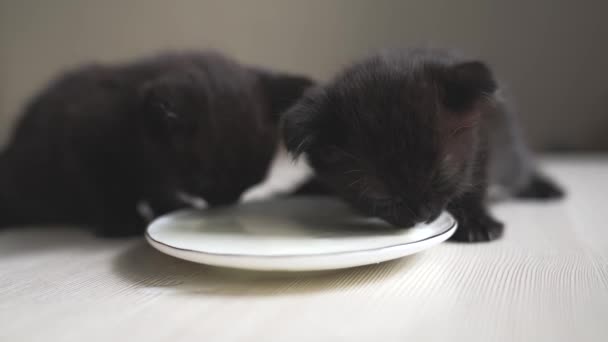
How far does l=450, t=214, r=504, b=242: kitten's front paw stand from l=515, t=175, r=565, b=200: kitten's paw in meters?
0.71

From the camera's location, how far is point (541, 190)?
80.9 inches

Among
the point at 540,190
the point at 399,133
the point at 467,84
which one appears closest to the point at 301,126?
the point at 399,133

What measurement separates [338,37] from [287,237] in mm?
2548

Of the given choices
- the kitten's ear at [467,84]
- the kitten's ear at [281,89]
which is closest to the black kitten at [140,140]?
the kitten's ear at [281,89]

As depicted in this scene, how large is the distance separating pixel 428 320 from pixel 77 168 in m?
1.19

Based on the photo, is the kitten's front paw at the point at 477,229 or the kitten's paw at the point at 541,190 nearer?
the kitten's front paw at the point at 477,229

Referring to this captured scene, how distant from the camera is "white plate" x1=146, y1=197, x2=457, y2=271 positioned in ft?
3.25

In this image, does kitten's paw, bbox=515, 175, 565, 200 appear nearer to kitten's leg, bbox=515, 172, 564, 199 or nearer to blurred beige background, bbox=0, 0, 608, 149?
kitten's leg, bbox=515, 172, 564, 199

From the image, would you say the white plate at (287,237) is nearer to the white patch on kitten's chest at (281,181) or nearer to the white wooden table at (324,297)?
the white wooden table at (324,297)

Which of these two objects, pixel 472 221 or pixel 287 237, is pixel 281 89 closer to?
pixel 287 237

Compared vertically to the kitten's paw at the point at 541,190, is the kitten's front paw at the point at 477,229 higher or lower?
higher

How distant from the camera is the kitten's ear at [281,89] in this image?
5.21ft

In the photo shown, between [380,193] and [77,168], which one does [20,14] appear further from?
[380,193]

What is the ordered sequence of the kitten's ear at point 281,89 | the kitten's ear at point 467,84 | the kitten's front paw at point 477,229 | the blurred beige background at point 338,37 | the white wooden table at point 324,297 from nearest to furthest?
the white wooden table at point 324,297, the kitten's ear at point 467,84, the kitten's front paw at point 477,229, the kitten's ear at point 281,89, the blurred beige background at point 338,37
